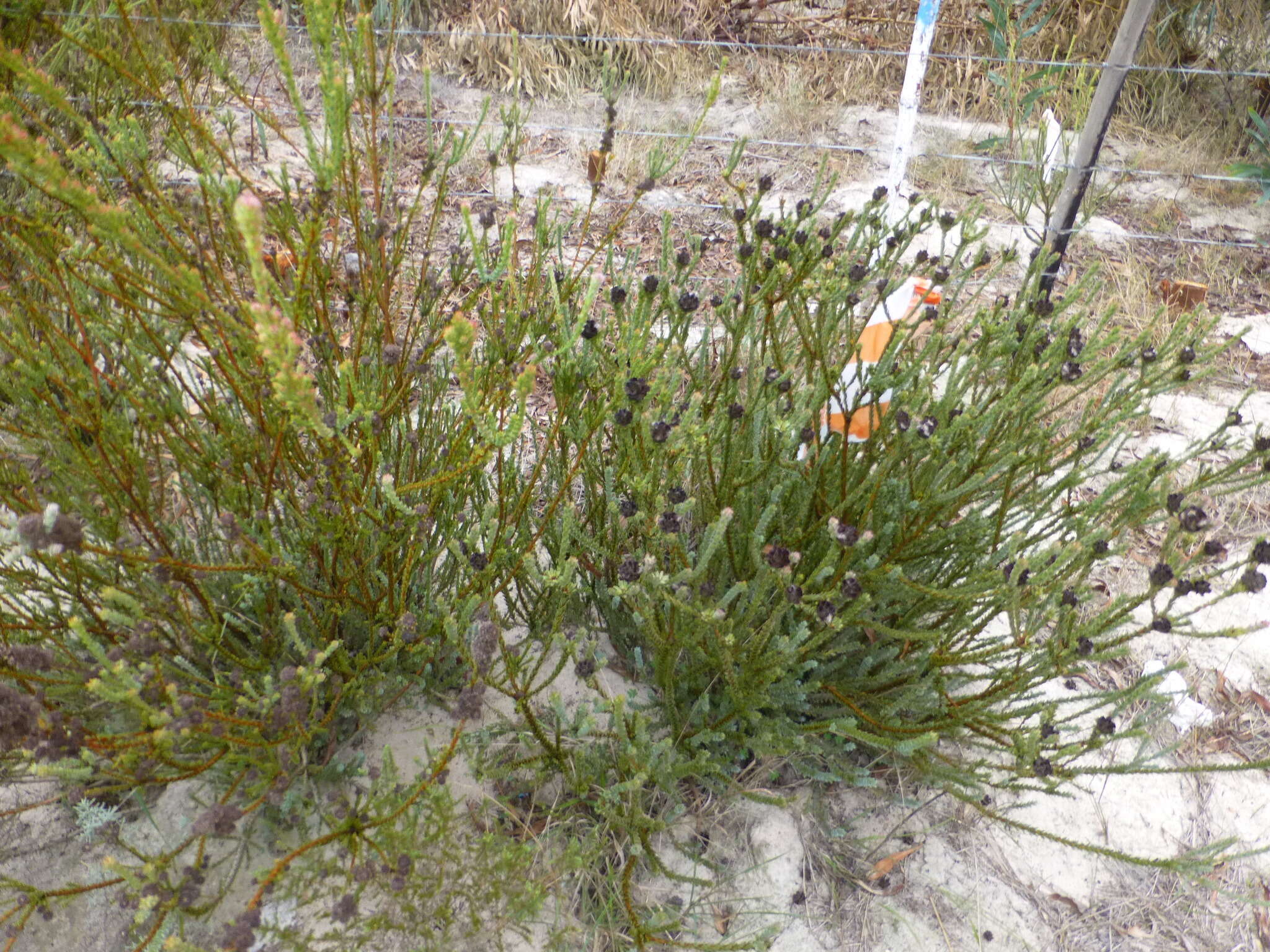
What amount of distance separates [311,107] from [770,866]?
556cm

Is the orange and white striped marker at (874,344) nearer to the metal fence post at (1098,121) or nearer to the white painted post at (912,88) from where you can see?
the metal fence post at (1098,121)

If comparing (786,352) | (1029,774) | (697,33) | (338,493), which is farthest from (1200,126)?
(338,493)

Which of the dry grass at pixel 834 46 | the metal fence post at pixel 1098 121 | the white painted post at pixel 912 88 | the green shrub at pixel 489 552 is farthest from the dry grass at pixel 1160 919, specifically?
the dry grass at pixel 834 46

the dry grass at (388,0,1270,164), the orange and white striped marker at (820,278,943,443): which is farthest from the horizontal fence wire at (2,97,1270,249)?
the orange and white striped marker at (820,278,943,443)

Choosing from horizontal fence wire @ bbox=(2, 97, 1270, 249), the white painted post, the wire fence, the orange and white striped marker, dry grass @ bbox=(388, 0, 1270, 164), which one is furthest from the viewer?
dry grass @ bbox=(388, 0, 1270, 164)

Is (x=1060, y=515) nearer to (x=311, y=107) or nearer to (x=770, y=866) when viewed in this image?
(x=770, y=866)

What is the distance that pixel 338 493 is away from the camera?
1327 millimetres

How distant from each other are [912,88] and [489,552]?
93.5 inches

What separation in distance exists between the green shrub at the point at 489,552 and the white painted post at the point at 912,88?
4.10 ft

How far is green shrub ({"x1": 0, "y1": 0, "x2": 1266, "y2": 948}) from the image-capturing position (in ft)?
4.26

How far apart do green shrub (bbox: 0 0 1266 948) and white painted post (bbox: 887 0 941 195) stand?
4.10 feet

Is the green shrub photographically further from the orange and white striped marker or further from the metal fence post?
the metal fence post

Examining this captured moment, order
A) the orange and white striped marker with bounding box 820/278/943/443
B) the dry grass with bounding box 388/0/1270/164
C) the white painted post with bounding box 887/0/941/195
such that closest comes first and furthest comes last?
the orange and white striped marker with bounding box 820/278/943/443 → the white painted post with bounding box 887/0/941/195 → the dry grass with bounding box 388/0/1270/164

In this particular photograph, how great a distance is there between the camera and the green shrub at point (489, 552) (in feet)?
4.26
